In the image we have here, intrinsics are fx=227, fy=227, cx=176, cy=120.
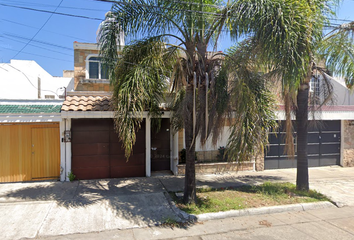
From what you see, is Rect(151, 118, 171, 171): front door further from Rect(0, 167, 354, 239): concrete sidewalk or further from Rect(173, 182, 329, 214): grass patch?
Rect(173, 182, 329, 214): grass patch

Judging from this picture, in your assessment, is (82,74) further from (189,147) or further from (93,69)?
(189,147)

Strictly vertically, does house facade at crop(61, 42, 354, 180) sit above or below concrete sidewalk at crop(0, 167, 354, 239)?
above

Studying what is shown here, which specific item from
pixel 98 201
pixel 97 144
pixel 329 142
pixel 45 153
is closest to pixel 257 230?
pixel 98 201

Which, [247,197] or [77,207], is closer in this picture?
[77,207]

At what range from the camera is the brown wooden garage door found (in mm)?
7930

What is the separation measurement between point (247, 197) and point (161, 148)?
407 centimetres

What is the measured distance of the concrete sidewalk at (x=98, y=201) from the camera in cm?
488

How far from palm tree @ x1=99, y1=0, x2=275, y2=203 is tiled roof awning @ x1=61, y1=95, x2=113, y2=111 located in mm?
1761

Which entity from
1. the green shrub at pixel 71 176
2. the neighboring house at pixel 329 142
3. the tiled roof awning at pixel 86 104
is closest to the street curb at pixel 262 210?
the neighboring house at pixel 329 142

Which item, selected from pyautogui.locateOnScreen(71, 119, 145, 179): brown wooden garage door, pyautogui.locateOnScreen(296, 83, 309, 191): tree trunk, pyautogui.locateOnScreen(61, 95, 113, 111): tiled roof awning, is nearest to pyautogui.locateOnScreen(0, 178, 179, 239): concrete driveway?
pyautogui.locateOnScreen(71, 119, 145, 179): brown wooden garage door

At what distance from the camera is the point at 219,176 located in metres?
8.80

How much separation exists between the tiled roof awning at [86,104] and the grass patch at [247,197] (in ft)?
12.8

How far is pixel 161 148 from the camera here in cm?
939

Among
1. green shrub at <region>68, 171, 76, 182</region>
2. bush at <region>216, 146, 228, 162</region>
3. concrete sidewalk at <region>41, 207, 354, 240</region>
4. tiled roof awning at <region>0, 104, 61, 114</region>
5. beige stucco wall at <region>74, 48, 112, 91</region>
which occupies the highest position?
beige stucco wall at <region>74, 48, 112, 91</region>
